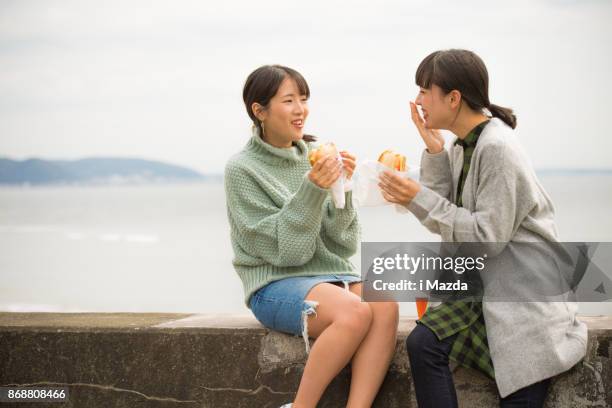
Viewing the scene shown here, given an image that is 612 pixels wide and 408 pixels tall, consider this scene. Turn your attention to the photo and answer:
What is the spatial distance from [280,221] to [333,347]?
50cm

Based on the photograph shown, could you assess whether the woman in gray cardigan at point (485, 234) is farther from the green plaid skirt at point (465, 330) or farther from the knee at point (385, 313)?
the knee at point (385, 313)

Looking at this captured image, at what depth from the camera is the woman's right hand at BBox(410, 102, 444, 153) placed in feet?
9.59

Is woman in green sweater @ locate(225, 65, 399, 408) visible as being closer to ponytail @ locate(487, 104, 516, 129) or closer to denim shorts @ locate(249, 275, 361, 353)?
Answer: denim shorts @ locate(249, 275, 361, 353)

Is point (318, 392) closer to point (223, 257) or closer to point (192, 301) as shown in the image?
point (192, 301)

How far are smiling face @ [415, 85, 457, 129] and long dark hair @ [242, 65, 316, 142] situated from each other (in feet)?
1.93

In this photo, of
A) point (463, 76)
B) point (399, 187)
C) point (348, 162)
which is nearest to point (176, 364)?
point (348, 162)

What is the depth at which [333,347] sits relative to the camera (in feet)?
9.19

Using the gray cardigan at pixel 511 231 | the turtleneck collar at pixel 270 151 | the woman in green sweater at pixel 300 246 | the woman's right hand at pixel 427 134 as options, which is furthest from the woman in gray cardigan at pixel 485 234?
the turtleneck collar at pixel 270 151

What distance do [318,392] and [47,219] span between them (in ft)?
51.4

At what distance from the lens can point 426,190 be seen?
2709mm

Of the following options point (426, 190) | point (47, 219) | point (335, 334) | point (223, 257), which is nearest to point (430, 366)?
point (335, 334)

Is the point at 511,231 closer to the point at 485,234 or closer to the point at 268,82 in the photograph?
the point at 485,234

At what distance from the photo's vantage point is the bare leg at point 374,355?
9.27ft

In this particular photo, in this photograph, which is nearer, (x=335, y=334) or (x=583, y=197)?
(x=335, y=334)
